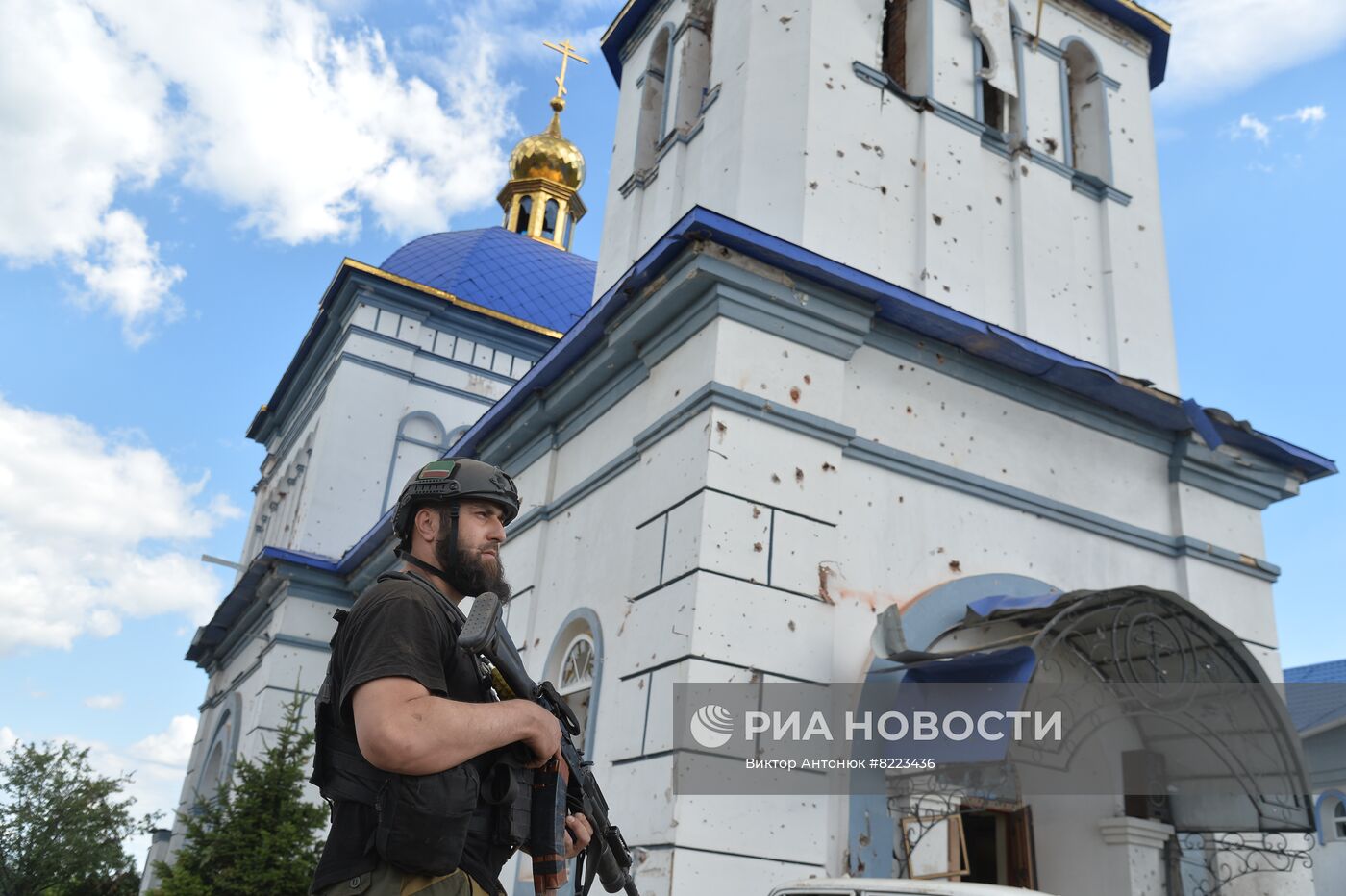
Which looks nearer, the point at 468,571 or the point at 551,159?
the point at 468,571

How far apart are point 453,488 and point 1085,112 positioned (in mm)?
9418

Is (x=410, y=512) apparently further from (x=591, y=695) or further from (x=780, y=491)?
(x=591, y=695)

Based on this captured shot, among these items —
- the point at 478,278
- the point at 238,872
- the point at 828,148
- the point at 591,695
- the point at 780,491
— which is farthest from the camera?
the point at 478,278

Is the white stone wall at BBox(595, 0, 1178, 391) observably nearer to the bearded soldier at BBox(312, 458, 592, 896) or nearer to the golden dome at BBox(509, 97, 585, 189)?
the bearded soldier at BBox(312, 458, 592, 896)

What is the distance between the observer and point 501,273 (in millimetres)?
20578

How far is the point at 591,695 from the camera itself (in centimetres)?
770

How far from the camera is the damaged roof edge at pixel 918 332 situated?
7.34 metres

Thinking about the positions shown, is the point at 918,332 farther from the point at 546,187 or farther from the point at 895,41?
the point at 546,187

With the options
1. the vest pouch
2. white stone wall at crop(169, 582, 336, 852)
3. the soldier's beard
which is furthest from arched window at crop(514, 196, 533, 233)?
the vest pouch

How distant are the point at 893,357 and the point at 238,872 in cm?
740

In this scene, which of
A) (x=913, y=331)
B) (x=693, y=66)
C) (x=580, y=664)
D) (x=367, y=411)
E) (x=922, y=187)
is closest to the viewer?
(x=913, y=331)

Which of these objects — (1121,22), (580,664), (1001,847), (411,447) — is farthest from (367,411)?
(1001,847)

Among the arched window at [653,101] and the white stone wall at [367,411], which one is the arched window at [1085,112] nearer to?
the arched window at [653,101]

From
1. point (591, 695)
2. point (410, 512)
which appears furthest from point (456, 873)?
point (591, 695)
